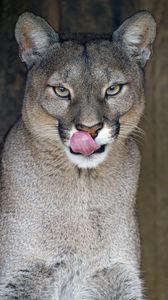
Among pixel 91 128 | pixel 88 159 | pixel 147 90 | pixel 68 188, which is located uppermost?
pixel 147 90

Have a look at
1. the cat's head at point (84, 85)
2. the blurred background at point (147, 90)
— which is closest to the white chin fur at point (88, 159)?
the cat's head at point (84, 85)

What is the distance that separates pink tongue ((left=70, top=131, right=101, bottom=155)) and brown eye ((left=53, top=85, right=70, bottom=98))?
0.75 feet

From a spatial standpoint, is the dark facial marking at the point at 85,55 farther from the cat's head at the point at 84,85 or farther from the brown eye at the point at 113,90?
the brown eye at the point at 113,90

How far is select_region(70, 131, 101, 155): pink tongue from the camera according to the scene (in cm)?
552

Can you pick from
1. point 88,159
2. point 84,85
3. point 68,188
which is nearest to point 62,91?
point 84,85

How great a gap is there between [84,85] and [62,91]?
0.37 ft

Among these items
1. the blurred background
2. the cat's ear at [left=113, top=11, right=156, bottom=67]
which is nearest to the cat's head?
the cat's ear at [left=113, top=11, right=156, bottom=67]

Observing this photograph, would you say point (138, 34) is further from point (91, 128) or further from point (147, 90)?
point (147, 90)

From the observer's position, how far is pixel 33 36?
6.00 meters

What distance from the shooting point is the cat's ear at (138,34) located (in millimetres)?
6031

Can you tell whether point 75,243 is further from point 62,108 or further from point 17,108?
point 17,108

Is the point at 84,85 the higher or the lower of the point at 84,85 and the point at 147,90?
the lower

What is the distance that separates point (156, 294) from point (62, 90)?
228 cm

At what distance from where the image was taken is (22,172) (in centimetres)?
608
